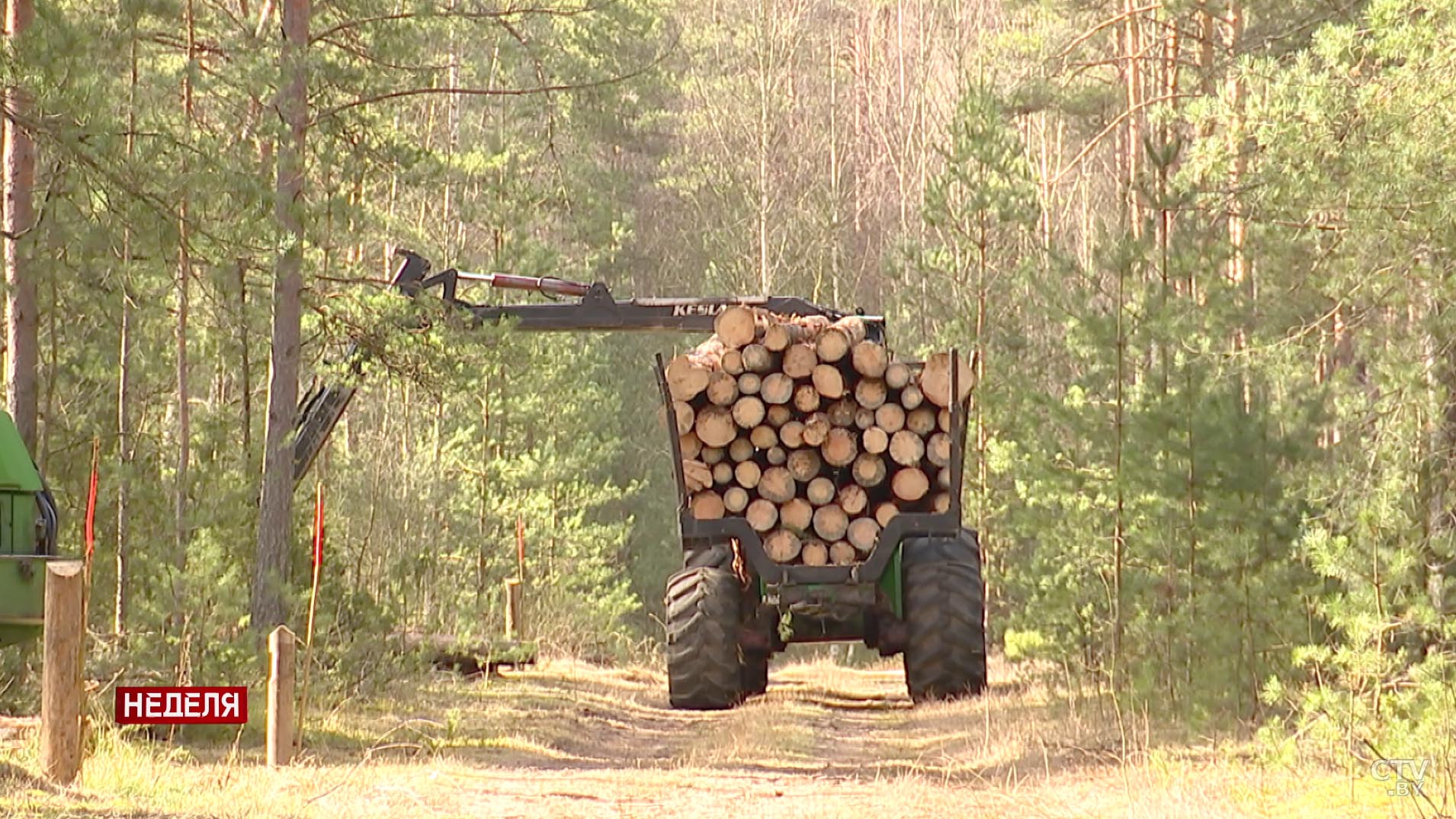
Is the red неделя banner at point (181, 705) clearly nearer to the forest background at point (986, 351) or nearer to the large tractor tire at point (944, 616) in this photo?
the forest background at point (986, 351)

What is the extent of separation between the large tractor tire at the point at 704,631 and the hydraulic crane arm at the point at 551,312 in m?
2.44

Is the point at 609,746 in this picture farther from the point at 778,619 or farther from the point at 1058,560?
the point at 1058,560

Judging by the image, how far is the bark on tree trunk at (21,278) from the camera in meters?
13.1

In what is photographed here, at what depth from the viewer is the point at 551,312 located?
17.4m

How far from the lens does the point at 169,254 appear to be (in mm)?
11211

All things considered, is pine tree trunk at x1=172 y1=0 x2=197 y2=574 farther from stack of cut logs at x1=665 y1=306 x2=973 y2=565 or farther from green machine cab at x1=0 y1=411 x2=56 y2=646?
stack of cut logs at x1=665 y1=306 x2=973 y2=565

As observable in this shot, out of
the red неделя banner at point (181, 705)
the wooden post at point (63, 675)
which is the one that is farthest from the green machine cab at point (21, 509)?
the red неделя banner at point (181, 705)

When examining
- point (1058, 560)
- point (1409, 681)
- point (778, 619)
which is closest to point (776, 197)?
point (1058, 560)

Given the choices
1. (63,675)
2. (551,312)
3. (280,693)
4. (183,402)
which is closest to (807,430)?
(551,312)

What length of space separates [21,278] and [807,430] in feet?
18.3

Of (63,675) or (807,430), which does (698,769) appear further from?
(63,675)

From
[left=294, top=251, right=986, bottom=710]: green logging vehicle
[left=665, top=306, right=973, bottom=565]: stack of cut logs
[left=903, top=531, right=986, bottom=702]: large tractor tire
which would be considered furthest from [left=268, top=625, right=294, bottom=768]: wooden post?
[left=903, top=531, right=986, bottom=702]: large tractor tire

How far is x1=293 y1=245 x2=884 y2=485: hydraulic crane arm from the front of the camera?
53.1 ft

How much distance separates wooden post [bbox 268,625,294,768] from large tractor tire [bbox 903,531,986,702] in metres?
5.67
